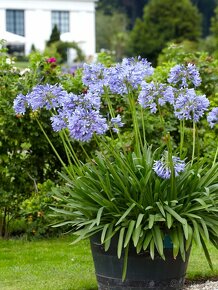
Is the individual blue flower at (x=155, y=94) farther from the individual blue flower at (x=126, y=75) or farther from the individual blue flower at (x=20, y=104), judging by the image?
the individual blue flower at (x=20, y=104)

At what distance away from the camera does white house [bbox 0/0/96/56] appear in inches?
2621

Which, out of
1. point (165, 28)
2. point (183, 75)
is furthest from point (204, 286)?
point (165, 28)

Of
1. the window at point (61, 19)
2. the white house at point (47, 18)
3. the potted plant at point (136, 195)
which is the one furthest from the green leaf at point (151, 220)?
the window at point (61, 19)

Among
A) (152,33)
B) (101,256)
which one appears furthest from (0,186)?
(152,33)

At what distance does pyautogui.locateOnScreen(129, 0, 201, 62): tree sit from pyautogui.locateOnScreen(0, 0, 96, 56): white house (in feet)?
44.9

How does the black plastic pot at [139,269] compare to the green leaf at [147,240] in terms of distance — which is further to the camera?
the black plastic pot at [139,269]

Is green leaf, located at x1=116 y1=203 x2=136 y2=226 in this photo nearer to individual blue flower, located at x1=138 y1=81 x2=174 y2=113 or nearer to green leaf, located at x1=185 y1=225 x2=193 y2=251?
green leaf, located at x1=185 y1=225 x2=193 y2=251

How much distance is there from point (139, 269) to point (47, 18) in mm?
63783

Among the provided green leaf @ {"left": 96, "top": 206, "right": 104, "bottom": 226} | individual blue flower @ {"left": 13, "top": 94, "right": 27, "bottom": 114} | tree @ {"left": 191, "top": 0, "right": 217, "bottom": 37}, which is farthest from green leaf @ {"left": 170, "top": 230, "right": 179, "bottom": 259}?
tree @ {"left": 191, "top": 0, "right": 217, "bottom": 37}

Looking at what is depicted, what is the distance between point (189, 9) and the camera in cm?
5291

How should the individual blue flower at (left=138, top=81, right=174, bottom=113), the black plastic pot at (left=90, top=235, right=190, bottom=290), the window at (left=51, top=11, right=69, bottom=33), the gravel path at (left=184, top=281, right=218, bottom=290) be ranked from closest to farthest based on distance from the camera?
1. the black plastic pot at (left=90, top=235, right=190, bottom=290)
2. the individual blue flower at (left=138, top=81, right=174, bottom=113)
3. the gravel path at (left=184, top=281, right=218, bottom=290)
4. the window at (left=51, top=11, right=69, bottom=33)

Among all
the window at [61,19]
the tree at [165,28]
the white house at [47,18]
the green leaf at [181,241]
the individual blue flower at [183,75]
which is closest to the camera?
the green leaf at [181,241]

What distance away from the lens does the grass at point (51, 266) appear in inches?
254

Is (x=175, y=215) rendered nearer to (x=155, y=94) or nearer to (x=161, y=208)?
(x=161, y=208)
